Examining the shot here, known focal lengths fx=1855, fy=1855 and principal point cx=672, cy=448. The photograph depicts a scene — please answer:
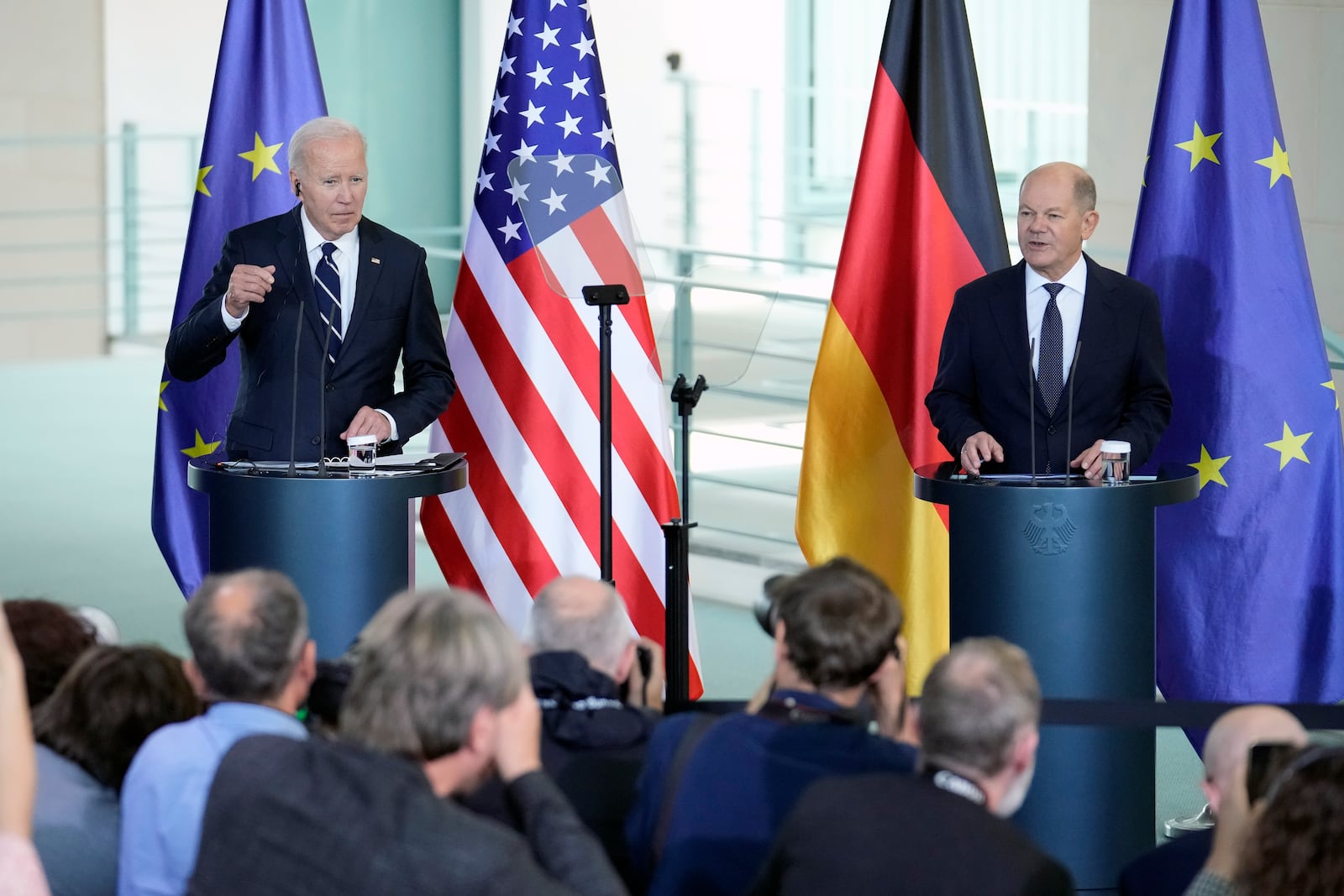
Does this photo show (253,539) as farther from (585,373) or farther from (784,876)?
Answer: (784,876)

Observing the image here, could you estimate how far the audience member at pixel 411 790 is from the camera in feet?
6.21

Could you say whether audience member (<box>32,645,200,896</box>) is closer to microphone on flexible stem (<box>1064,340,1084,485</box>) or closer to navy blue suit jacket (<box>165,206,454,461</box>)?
navy blue suit jacket (<box>165,206,454,461</box>)

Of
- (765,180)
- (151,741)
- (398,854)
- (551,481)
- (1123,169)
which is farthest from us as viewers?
(765,180)

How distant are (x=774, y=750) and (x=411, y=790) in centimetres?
55

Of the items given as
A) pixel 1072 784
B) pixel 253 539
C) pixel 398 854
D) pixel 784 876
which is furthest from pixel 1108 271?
pixel 398 854

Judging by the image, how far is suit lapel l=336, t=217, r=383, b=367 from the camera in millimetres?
4039

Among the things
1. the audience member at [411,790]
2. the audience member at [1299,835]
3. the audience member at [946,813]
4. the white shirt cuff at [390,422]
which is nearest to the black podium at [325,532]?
the white shirt cuff at [390,422]

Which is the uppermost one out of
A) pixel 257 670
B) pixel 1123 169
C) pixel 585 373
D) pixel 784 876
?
pixel 1123 169

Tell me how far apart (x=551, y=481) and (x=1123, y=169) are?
261 centimetres

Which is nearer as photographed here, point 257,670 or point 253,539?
point 257,670

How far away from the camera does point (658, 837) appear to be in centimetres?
234

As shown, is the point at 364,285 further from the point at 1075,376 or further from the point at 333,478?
the point at 1075,376

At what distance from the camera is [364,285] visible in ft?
13.3

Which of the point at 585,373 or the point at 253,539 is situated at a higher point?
the point at 585,373
